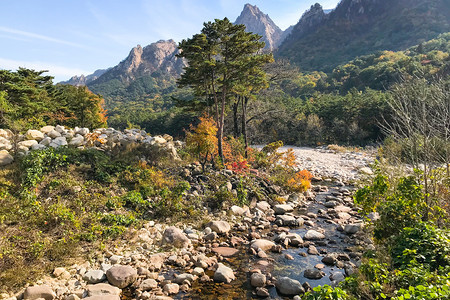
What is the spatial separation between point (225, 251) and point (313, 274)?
2.53m

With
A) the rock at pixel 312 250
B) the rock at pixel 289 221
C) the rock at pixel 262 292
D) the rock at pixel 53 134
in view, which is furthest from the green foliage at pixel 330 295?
the rock at pixel 53 134

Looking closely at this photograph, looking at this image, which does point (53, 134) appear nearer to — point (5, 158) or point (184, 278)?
point (5, 158)

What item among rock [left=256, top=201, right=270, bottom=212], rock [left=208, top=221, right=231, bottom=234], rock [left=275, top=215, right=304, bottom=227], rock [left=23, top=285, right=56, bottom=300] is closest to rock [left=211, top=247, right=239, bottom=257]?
rock [left=208, top=221, right=231, bottom=234]

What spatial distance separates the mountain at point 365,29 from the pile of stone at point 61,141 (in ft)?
295

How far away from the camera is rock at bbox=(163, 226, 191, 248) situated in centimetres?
744

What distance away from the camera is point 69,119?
20.4 meters

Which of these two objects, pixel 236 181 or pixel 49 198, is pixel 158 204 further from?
pixel 236 181

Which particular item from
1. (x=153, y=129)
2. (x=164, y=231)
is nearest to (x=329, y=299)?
(x=164, y=231)

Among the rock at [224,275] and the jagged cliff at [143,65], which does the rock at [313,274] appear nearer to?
the rock at [224,275]

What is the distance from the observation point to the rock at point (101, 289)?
516 cm

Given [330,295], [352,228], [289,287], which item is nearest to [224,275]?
[289,287]

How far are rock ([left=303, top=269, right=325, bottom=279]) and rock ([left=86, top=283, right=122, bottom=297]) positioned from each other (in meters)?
4.44

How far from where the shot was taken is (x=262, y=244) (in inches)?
299

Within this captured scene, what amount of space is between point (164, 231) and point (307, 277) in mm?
4421
